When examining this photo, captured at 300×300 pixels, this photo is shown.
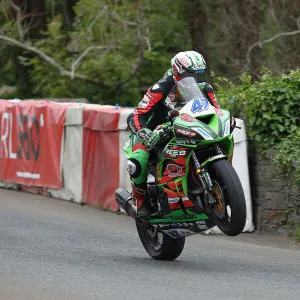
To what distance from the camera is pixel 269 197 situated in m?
11.5

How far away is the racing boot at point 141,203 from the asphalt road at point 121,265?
0.46m

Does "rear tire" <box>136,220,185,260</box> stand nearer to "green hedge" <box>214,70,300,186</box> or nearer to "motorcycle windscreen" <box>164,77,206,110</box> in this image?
"motorcycle windscreen" <box>164,77,206,110</box>

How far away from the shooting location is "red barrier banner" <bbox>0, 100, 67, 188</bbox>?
14.8m

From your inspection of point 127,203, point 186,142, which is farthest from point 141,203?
point 186,142

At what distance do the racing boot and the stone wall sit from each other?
272 cm

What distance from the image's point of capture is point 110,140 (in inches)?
535

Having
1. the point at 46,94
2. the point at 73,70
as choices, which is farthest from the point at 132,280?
the point at 46,94

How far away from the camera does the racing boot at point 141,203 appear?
877 centimetres

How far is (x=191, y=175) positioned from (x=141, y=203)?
0.87 m

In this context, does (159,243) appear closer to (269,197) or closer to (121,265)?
(121,265)

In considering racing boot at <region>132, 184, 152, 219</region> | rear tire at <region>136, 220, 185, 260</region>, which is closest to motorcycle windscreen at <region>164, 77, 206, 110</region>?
racing boot at <region>132, 184, 152, 219</region>

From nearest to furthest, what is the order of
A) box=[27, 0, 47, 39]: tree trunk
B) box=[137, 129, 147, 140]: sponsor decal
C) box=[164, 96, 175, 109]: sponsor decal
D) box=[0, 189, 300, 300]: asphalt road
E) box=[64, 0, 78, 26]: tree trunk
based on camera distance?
box=[0, 189, 300, 300]: asphalt road → box=[137, 129, 147, 140]: sponsor decal → box=[164, 96, 175, 109]: sponsor decal → box=[27, 0, 47, 39]: tree trunk → box=[64, 0, 78, 26]: tree trunk

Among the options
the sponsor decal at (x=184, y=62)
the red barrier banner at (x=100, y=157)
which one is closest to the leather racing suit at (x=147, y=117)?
the sponsor decal at (x=184, y=62)

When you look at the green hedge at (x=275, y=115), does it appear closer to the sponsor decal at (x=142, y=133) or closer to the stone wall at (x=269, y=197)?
the stone wall at (x=269, y=197)
